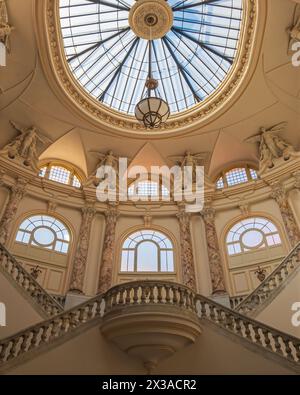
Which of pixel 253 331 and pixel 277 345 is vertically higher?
pixel 253 331

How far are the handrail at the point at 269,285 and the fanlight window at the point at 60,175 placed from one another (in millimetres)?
11066

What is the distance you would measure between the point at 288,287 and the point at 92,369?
6.04m

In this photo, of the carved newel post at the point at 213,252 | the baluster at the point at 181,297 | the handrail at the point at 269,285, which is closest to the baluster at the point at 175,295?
the baluster at the point at 181,297

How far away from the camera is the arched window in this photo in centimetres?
1577

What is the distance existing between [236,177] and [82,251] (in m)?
9.38

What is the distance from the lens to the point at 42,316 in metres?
9.73

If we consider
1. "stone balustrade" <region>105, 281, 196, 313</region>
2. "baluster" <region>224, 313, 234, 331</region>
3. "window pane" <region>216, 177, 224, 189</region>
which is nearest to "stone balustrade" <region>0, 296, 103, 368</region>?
"stone balustrade" <region>105, 281, 196, 313</region>

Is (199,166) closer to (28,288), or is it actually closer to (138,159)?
(138,159)

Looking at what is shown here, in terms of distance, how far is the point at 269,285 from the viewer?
10203mm

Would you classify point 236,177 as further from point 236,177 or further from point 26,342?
point 26,342

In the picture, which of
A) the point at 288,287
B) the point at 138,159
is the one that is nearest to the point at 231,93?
the point at 138,159

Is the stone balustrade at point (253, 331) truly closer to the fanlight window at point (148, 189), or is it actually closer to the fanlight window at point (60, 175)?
the fanlight window at point (148, 189)

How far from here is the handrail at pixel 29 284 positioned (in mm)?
9984

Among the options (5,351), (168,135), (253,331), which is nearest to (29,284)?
(5,351)
